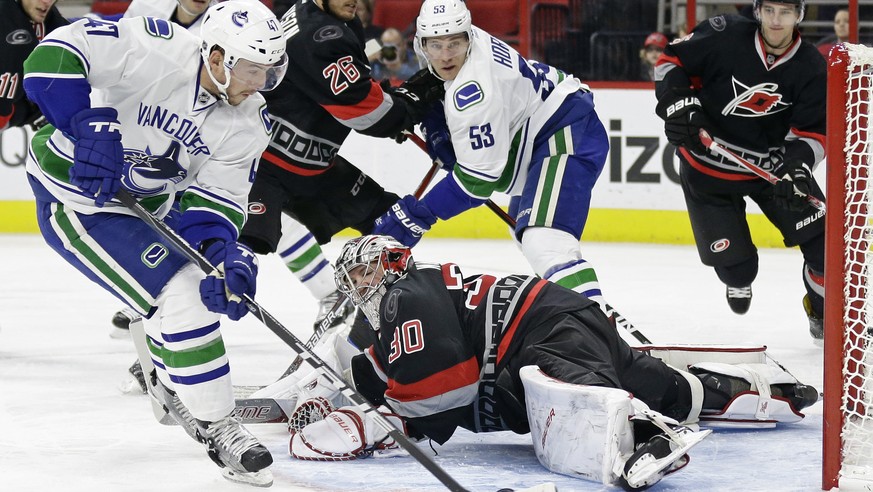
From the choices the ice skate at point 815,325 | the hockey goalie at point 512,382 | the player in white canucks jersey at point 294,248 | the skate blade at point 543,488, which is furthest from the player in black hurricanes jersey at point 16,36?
the ice skate at point 815,325

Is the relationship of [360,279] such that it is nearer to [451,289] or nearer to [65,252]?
[451,289]

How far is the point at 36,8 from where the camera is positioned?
14.5 ft

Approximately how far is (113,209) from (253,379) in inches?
44.7

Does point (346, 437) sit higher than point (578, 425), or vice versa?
point (578, 425)

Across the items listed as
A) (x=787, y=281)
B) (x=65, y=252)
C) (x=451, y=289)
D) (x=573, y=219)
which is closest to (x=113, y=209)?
(x=65, y=252)

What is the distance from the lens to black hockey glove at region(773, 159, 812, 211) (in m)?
4.08

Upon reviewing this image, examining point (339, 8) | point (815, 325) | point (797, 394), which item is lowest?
point (815, 325)

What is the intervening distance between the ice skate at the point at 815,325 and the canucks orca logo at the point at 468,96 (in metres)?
1.62

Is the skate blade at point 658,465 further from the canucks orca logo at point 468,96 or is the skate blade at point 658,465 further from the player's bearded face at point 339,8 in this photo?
the player's bearded face at point 339,8

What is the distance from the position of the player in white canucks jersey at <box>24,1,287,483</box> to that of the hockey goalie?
0.96ft

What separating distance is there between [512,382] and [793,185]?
1.51m

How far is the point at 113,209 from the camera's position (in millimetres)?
2977

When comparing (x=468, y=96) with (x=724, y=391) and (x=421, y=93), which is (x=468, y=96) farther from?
(x=724, y=391)

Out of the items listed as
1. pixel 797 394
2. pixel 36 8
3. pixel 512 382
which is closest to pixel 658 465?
pixel 512 382
